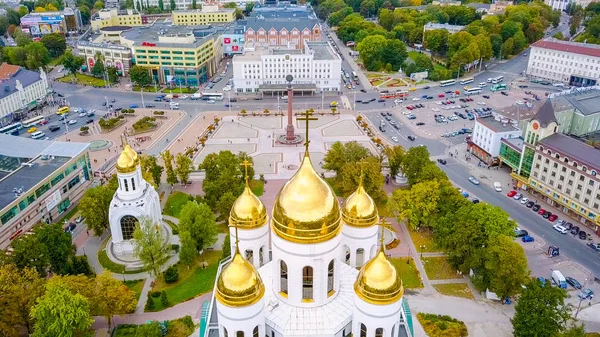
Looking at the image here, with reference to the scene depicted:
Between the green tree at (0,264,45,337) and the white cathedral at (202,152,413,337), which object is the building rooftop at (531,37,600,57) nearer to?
the white cathedral at (202,152,413,337)

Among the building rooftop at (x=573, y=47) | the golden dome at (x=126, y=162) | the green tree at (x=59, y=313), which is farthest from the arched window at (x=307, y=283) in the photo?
the building rooftop at (x=573, y=47)

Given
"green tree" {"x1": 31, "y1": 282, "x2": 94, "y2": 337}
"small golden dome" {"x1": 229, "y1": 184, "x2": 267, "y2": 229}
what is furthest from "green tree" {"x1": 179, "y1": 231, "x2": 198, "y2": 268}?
"small golden dome" {"x1": 229, "y1": 184, "x2": 267, "y2": 229}

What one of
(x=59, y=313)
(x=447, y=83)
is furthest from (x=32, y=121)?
(x=447, y=83)

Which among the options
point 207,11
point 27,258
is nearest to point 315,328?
point 27,258

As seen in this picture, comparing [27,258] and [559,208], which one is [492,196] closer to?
[559,208]

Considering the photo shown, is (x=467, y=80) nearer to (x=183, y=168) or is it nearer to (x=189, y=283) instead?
(x=183, y=168)

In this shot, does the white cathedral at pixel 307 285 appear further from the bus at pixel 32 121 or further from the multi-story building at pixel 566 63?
the multi-story building at pixel 566 63

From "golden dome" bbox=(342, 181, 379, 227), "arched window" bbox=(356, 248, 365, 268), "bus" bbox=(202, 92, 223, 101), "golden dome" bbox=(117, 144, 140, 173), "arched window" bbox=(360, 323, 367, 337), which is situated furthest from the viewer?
"bus" bbox=(202, 92, 223, 101)
